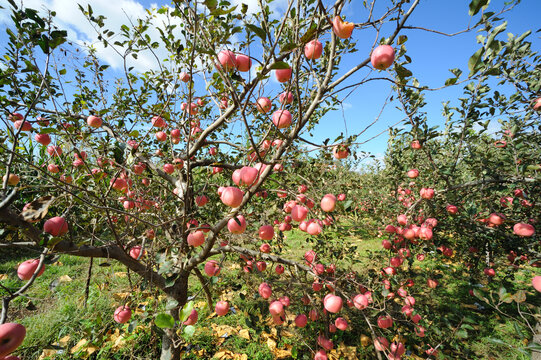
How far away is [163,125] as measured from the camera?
2225 mm

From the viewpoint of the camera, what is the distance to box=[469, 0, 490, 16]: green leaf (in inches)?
36.1

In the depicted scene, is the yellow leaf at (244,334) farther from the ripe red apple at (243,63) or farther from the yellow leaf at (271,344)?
the ripe red apple at (243,63)

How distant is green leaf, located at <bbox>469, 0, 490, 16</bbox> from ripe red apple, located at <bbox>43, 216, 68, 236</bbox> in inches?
94.0

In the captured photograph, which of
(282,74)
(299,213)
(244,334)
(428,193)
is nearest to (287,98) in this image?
(282,74)

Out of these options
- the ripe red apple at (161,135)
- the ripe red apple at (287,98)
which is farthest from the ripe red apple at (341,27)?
the ripe red apple at (161,135)

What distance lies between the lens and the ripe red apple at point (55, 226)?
1452 millimetres

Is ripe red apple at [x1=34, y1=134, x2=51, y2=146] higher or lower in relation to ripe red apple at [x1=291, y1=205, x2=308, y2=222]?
higher

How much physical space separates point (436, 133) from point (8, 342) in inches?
123

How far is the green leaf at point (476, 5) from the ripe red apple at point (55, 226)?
7.83ft

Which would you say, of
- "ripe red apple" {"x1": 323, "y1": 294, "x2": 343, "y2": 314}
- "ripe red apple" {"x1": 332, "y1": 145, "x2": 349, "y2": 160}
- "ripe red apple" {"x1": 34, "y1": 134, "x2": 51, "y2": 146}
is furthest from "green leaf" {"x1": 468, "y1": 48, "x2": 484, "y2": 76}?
"ripe red apple" {"x1": 34, "y1": 134, "x2": 51, "y2": 146}

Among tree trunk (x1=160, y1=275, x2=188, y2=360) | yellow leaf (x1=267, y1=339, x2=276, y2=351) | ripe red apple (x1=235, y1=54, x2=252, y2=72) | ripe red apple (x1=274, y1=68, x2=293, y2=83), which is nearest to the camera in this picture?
ripe red apple (x1=274, y1=68, x2=293, y2=83)

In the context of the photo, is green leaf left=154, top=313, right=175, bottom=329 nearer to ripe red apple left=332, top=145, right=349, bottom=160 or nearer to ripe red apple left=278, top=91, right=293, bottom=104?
ripe red apple left=278, top=91, right=293, bottom=104

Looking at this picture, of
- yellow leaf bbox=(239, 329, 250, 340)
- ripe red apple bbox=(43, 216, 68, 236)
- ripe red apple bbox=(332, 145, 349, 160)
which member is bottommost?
yellow leaf bbox=(239, 329, 250, 340)

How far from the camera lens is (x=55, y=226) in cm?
147
